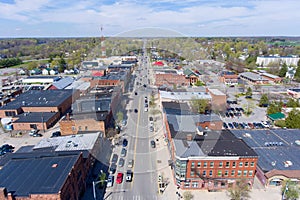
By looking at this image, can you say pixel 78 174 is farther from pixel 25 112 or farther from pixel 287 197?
pixel 25 112

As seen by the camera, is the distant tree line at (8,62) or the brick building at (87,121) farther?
the distant tree line at (8,62)

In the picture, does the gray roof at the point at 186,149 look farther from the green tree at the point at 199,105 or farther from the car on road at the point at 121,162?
the green tree at the point at 199,105

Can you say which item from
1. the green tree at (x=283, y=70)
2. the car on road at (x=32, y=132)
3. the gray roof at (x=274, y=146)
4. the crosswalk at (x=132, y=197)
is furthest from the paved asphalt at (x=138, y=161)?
the green tree at (x=283, y=70)

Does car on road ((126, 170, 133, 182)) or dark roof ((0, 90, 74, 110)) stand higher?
dark roof ((0, 90, 74, 110))

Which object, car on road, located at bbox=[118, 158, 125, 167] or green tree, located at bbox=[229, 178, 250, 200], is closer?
green tree, located at bbox=[229, 178, 250, 200]

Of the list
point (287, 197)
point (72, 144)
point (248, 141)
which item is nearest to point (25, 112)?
point (72, 144)

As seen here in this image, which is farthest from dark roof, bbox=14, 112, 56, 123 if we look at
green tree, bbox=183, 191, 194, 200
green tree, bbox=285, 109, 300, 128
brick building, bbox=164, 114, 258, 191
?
green tree, bbox=285, 109, 300, 128

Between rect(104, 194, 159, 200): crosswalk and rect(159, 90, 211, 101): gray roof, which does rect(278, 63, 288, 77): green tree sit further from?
rect(104, 194, 159, 200): crosswalk
